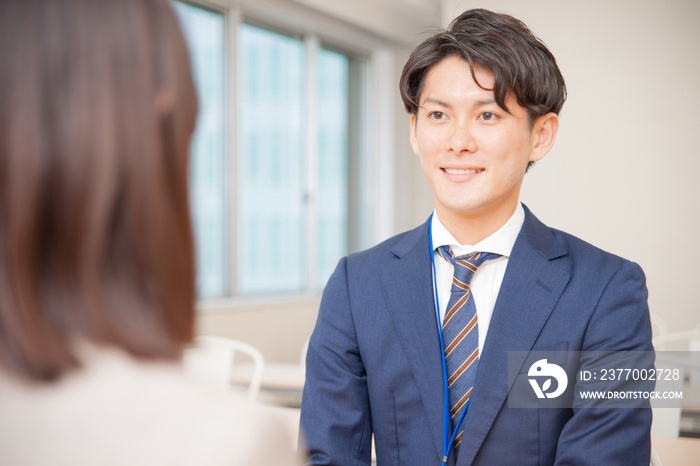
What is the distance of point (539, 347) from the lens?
1.42m

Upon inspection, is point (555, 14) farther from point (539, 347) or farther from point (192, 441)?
point (192, 441)

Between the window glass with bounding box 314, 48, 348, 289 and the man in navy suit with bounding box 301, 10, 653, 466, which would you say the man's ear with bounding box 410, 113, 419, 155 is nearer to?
the man in navy suit with bounding box 301, 10, 653, 466

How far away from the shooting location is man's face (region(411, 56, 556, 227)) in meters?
1.52

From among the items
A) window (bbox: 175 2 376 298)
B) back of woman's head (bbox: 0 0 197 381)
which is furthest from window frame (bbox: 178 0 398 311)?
back of woman's head (bbox: 0 0 197 381)

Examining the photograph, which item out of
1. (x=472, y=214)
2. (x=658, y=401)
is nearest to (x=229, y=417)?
(x=472, y=214)

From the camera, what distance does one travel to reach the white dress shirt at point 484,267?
1507 millimetres

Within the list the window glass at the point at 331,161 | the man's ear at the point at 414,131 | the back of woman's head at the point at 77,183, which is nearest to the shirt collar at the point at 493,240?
the man's ear at the point at 414,131

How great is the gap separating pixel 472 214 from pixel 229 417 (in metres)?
1.07

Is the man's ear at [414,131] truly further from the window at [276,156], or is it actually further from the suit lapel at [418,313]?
the window at [276,156]

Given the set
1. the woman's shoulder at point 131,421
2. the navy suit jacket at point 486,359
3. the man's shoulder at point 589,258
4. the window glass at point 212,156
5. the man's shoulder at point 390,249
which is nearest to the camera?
the woman's shoulder at point 131,421

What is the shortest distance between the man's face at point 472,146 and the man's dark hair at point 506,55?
0.07 ft

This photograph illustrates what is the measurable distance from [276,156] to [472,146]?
3935 millimetres

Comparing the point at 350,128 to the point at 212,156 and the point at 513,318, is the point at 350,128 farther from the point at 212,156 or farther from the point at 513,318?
the point at 513,318

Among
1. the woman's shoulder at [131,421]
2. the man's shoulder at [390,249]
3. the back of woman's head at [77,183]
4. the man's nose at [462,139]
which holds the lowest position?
the woman's shoulder at [131,421]
